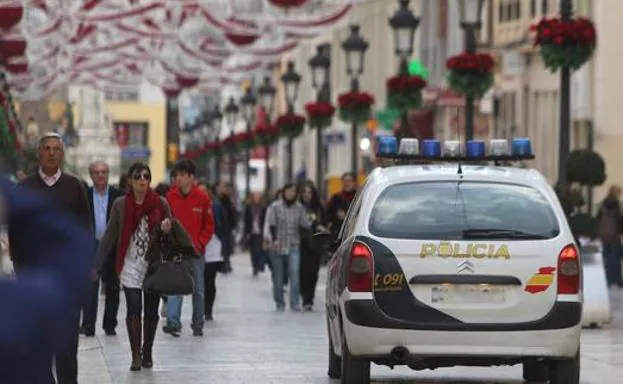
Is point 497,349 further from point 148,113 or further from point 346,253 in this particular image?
point 148,113

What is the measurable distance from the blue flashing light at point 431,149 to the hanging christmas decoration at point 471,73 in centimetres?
1505

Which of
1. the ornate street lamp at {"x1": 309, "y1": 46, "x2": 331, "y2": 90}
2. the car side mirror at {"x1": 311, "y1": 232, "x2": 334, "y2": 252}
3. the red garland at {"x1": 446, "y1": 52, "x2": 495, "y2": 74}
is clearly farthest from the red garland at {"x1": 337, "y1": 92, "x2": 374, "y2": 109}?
the car side mirror at {"x1": 311, "y1": 232, "x2": 334, "y2": 252}

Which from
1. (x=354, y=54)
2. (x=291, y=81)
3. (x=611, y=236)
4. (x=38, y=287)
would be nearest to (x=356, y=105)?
(x=354, y=54)

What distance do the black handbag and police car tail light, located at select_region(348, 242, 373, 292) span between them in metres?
3.42

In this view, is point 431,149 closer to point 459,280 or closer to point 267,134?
point 459,280

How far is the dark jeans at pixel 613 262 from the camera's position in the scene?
34.3 metres

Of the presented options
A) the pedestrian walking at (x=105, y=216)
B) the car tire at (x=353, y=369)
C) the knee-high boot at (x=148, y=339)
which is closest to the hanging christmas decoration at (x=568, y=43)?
the pedestrian walking at (x=105, y=216)

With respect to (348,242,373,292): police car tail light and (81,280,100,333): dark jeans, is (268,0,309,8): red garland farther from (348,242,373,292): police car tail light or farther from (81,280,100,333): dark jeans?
(348,242,373,292): police car tail light

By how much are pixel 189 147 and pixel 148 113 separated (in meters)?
3.69

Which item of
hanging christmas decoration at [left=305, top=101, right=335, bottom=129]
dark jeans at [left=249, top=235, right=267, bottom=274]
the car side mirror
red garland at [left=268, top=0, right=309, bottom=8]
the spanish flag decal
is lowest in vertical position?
dark jeans at [left=249, top=235, right=267, bottom=274]

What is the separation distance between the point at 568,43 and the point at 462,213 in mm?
14466

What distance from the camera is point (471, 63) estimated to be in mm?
30359

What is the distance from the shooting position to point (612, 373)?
1606 centimetres

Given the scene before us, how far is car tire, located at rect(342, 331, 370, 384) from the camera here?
13539mm
